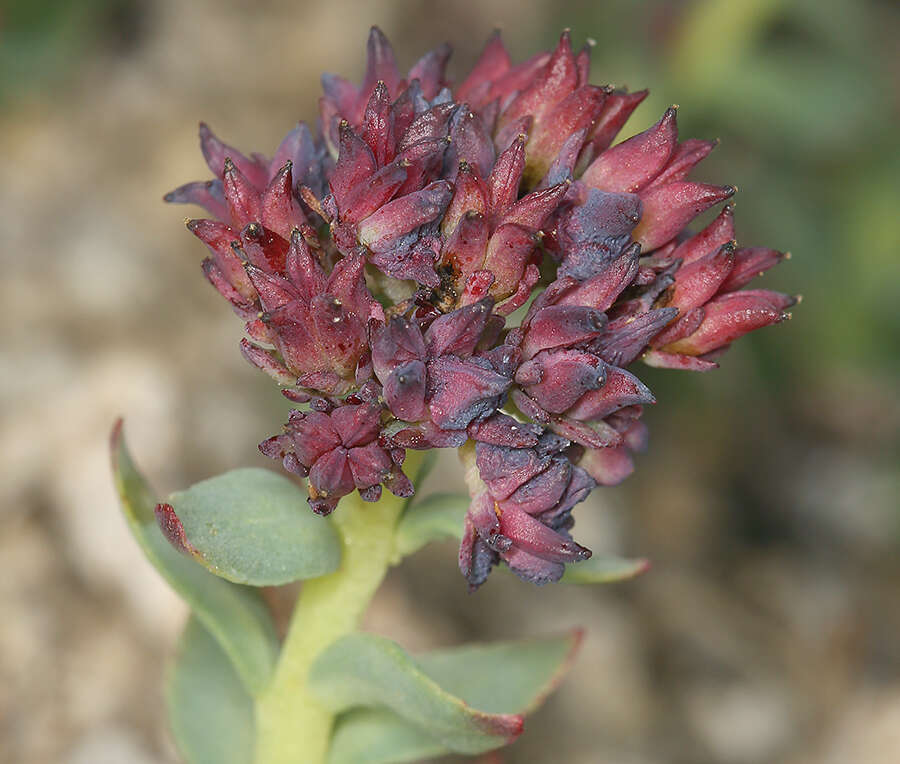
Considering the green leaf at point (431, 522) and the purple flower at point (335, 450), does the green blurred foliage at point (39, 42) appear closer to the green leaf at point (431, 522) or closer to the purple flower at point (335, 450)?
the green leaf at point (431, 522)

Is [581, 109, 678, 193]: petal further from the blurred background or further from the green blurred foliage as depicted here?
the green blurred foliage

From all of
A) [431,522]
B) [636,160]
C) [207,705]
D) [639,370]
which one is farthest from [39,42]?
Answer: [636,160]

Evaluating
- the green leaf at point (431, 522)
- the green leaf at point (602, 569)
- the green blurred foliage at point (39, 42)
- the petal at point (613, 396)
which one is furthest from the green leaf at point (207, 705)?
the green blurred foliage at point (39, 42)

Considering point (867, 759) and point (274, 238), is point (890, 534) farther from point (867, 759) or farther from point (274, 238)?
point (274, 238)

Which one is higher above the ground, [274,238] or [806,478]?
[274,238]

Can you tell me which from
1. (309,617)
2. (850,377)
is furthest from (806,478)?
(309,617)

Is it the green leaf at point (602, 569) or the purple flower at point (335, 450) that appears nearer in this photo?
the purple flower at point (335, 450)
